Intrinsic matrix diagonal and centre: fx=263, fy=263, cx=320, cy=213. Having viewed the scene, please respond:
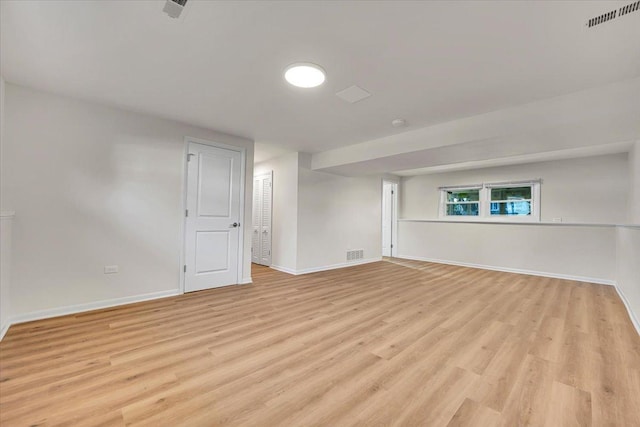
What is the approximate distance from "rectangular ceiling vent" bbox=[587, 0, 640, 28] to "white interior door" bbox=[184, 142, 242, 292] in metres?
4.05

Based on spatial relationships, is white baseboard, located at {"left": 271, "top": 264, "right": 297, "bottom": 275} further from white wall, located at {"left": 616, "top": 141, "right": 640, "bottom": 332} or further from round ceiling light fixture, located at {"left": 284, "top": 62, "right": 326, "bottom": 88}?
white wall, located at {"left": 616, "top": 141, "right": 640, "bottom": 332}

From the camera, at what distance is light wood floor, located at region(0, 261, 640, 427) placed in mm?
1498

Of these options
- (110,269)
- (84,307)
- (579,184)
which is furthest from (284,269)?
(579,184)

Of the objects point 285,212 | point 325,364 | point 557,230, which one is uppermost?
point 285,212

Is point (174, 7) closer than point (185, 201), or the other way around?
point (174, 7)

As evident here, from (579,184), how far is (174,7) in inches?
268

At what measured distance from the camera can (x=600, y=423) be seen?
1449mm

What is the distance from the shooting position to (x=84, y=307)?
2980mm

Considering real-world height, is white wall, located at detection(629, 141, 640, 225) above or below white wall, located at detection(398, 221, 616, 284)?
above

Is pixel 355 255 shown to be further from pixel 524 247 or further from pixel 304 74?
pixel 304 74

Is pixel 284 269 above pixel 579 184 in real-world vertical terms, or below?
below

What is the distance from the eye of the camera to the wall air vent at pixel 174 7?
1604 millimetres

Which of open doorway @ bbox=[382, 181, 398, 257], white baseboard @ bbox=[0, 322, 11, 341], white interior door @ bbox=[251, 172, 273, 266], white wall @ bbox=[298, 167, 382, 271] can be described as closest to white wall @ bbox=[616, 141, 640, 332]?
white wall @ bbox=[298, 167, 382, 271]

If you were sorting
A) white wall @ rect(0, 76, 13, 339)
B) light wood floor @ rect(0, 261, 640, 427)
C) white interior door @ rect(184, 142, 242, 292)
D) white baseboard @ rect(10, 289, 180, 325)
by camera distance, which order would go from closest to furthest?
light wood floor @ rect(0, 261, 640, 427)
white wall @ rect(0, 76, 13, 339)
white baseboard @ rect(10, 289, 180, 325)
white interior door @ rect(184, 142, 242, 292)
